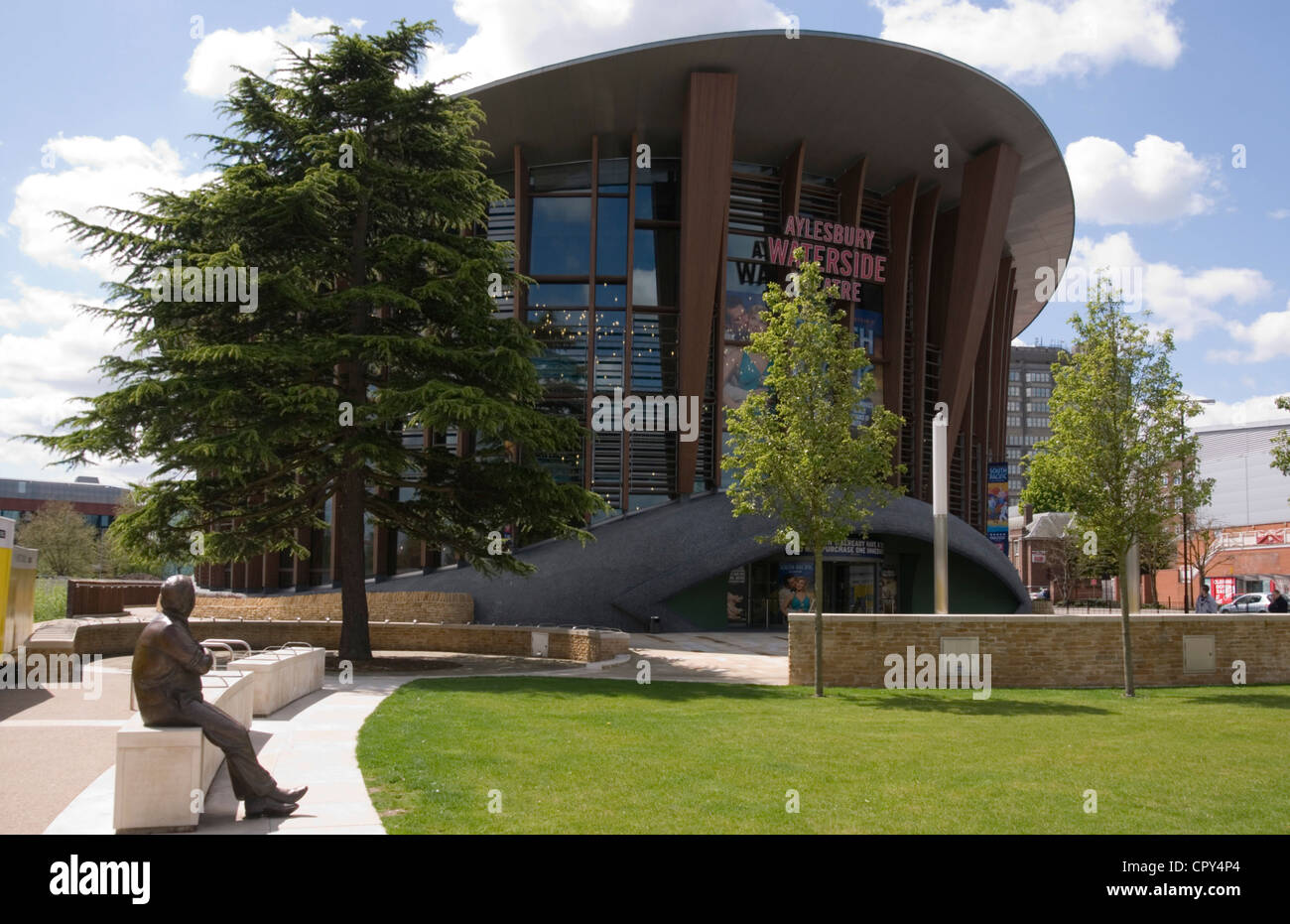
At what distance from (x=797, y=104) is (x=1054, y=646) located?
68.2ft

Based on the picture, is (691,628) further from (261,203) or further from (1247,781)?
(1247,781)

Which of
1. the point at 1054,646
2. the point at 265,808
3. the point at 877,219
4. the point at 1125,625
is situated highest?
Result: the point at 877,219

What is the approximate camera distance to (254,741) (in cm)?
1065

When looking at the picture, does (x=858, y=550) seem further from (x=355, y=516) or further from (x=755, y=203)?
(x=355, y=516)

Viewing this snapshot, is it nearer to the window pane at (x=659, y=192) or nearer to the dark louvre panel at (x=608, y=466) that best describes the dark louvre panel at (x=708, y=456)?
the dark louvre panel at (x=608, y=466)

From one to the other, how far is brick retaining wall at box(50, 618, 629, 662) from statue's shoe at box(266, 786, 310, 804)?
47.6ft

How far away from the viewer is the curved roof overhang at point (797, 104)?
100ft

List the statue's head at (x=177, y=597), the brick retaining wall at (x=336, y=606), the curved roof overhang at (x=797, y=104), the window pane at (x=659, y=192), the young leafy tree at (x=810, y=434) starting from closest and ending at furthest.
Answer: the statue's head at (x=177, y=597) < the young leafy tree at (x=810, y=434) < the brick retaining wall at (x=336, y=606) < the curved roof overhang at (x=797, y=104) < the window pane at (x=659, y=192)

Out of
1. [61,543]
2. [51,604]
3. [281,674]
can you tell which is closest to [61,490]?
[61,543]

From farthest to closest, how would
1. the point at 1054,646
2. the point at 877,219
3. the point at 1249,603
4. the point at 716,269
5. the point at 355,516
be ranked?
the point at 1249,603, the point at 877,219, the point at 716,269, the point at 355,516, the point at 1054,646

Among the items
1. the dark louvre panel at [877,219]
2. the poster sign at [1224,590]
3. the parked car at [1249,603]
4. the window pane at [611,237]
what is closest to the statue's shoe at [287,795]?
the window pane at [611,237]

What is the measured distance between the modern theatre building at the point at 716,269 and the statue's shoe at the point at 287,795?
23.0 metres

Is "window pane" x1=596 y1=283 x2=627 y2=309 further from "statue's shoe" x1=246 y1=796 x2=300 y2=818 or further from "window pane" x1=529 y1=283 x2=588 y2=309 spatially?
"statue's shoe" x1=246 y1=796 x2=300 y2=818
